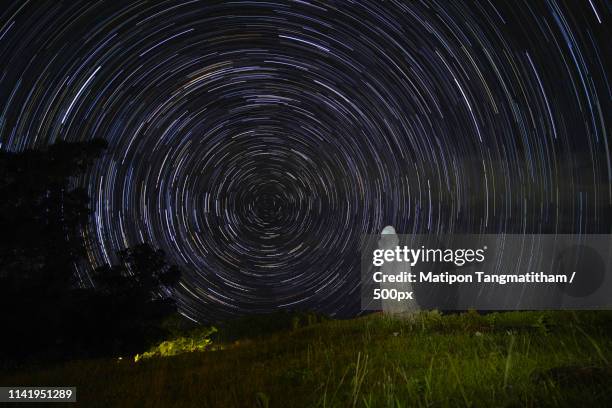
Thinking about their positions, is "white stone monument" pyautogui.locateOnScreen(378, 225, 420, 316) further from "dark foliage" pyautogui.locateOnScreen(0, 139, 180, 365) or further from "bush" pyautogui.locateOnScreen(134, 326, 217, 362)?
"dark foliage" pyautogui.locateOnScreen(0, 139, 180, 365)

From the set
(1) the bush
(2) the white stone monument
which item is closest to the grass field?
(2) the white stone monument

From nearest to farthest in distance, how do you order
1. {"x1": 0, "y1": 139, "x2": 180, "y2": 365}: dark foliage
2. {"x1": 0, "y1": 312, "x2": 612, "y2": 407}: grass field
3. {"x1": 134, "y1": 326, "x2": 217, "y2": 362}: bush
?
1. {"x1": 0, "y1": 312, "x2": 612, "y2": 407}: grass field
2. {"x1": 0, "y1": 139, "x2": 180, "y2": 365}: dark foliage
3. {"x1": 134, "y1": 326, "x2": 217, "y2": 362}: bush

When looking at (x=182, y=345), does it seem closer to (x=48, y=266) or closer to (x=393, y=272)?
(x=48, y=266)

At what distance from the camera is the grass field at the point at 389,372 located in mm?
3969

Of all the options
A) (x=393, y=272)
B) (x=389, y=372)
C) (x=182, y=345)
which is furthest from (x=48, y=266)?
(x=389, y=372)

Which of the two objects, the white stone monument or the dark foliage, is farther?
the white stone monument

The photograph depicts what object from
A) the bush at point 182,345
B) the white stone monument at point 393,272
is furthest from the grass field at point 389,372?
the bush at point 182,345

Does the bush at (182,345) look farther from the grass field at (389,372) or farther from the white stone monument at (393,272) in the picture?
the grass field at (389,372)

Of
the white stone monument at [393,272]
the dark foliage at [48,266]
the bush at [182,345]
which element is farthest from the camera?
the bush at [182,345]

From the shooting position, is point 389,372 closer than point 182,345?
Yes

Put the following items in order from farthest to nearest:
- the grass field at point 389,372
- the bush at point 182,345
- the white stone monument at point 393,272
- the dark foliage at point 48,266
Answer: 1. the bush at point 182,345
2. the white stone monument at point 393,272
3. the dark foliage at point 48,266
4. the grass field at point 389,372

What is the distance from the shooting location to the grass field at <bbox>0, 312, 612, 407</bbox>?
13.0 feet

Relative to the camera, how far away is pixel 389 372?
201 inches

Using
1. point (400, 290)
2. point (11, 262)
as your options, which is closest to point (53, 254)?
point (11, 262)
